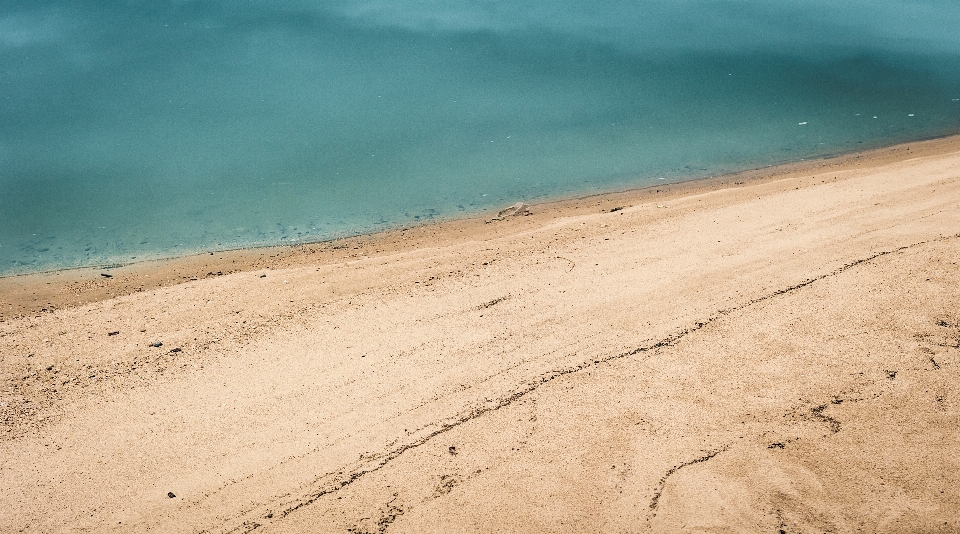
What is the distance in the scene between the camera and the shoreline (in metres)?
6.82

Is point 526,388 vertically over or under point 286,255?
under

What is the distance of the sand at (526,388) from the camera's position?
12.6ft

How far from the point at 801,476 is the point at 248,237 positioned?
243 inches

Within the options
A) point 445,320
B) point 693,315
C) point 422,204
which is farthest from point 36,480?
point 422,204

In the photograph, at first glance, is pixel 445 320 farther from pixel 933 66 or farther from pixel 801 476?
pixel 933 66

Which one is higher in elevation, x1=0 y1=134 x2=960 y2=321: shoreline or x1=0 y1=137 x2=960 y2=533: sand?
x1=0 y1=134 x2=960 y2=321: shoreline

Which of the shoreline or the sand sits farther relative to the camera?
the shoreline

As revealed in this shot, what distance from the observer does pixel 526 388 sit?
4.52 m

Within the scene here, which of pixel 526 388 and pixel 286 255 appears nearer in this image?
pixel 526 388

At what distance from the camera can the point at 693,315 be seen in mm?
5145

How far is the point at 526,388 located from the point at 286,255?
13.0 ft

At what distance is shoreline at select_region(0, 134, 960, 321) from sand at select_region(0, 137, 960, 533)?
0.65 ft

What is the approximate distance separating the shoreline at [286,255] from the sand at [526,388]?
20cm

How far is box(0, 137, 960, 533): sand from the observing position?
3834 mm
